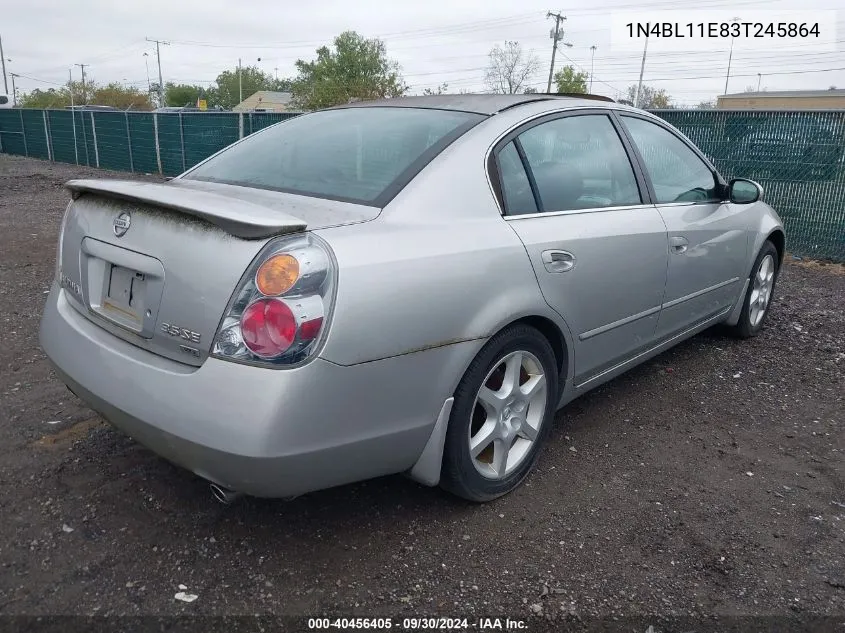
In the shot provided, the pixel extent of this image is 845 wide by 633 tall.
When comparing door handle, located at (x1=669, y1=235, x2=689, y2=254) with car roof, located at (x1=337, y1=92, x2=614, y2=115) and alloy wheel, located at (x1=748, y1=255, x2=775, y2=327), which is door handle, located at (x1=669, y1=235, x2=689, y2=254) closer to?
car roof, located at (x1=337, y1=92, x2=614, y2=115)

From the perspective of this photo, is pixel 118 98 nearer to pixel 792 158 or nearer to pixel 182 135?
pixel 182 135

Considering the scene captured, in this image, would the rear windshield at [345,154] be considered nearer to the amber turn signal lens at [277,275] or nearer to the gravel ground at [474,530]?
the amber turn signal lens at [277,275]

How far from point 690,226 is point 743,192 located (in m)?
0.77

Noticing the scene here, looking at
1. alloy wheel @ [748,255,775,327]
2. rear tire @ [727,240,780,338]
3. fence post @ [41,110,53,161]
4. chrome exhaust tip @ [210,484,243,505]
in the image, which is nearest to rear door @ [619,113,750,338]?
rear tire @ [727,240,780,338]

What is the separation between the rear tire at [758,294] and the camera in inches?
185

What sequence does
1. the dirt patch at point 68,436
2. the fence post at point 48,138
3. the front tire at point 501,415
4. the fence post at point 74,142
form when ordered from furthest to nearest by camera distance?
the fence post at point 48,138 → the fence post at point 74,142 → the dirt patch at point 68,436 → the front tire at point 501,415

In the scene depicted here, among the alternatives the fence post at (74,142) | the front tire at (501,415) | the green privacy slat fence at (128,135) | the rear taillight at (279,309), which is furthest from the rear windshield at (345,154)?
the fence post at (74,142)

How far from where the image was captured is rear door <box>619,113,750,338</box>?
3.59 m

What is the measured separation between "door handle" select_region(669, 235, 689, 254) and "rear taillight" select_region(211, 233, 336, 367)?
2.12m

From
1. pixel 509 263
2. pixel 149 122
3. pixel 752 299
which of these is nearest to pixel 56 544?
pixel 509 263

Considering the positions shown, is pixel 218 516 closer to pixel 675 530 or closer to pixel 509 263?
pixel 509 263

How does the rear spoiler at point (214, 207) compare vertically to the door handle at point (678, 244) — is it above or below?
above

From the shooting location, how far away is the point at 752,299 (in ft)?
15.7

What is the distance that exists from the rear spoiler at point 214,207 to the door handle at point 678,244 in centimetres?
214
